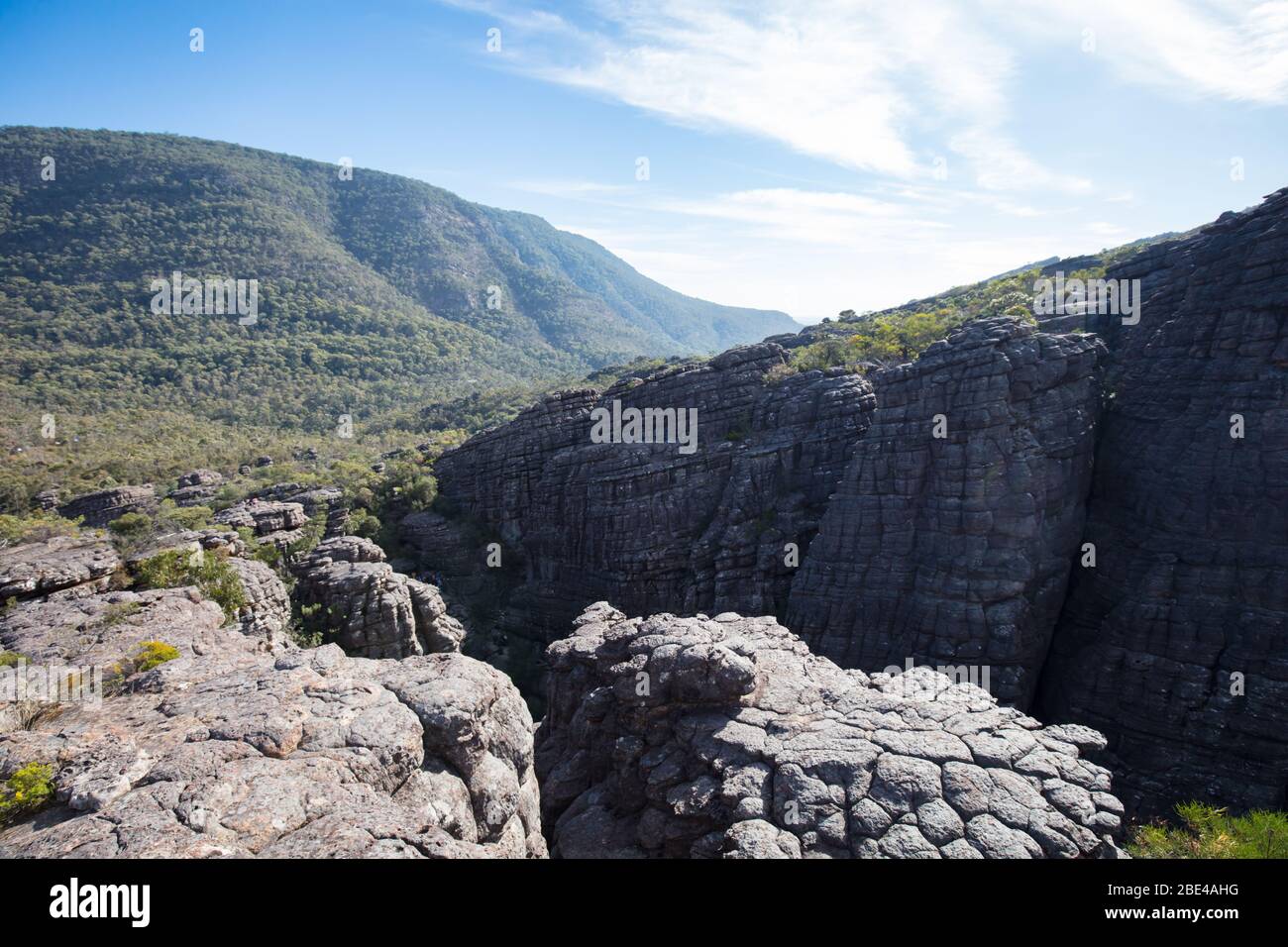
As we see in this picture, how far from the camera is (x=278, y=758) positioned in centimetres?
849

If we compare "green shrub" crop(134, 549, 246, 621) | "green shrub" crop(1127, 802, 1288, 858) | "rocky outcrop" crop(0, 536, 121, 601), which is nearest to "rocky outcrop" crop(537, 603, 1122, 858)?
"green shrub" crop(1127, 802, 1288, 858)

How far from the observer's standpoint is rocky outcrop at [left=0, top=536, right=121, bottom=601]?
16.3m

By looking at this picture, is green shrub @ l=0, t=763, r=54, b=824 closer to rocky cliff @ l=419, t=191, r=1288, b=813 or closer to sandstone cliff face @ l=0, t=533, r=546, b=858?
sandstone cliff face @ l=0, t=533, r=546, b=858

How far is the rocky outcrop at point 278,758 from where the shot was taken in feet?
22.5

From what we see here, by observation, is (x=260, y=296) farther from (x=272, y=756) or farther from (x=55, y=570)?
(x=272, y=756)

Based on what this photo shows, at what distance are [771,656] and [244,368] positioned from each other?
88.8 metres

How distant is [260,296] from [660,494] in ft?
313

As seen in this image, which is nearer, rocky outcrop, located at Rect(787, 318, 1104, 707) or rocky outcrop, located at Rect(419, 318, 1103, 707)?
rocky outcrop, located at Rect(787, 318, 1104, 707)

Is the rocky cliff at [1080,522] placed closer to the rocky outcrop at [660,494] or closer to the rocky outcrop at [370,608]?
the rocky outcrop at [660,494]

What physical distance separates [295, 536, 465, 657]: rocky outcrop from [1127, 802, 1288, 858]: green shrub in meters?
23.3

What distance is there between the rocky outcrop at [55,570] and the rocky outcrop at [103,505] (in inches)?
602
